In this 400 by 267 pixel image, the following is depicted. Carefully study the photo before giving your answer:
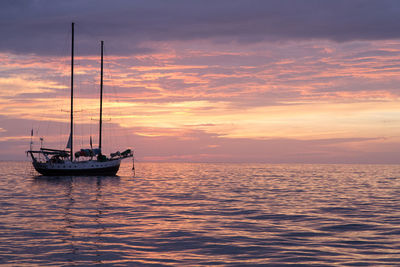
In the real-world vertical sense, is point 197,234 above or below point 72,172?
below

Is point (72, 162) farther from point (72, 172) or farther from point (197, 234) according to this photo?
point (197, 234)

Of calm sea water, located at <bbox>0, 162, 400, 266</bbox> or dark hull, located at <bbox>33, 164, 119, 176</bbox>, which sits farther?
dark hull, located at <bbox>33, 164, 119, 176</bbox>

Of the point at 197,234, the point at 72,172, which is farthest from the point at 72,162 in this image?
the point at 197,234

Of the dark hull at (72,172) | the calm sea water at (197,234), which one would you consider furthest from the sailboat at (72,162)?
the calm sea water at (197,234)

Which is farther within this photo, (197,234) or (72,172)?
(72,172)

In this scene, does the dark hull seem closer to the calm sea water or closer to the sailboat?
the sailboat

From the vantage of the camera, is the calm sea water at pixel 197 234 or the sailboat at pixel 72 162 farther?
the sailboat at pixel 72 162

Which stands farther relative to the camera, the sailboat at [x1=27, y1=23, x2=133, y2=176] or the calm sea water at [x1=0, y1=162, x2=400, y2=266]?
the sailboat at [x1=27, y1=23, x2=133, y2=176]

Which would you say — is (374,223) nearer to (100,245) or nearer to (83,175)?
(100,245)

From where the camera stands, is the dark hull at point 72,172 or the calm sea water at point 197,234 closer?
the calm sea water at point 197,234

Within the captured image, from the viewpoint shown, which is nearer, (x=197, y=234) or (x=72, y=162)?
(x=197, y=234)

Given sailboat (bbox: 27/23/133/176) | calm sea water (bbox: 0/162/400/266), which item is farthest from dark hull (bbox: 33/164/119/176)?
calm sea water (bbox: 0/162/400/266)

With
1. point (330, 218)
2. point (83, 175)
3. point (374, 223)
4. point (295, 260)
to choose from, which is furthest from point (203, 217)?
point (83, 175)

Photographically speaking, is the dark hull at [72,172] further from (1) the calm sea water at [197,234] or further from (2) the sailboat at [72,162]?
(1) the calm sea water at [197,234]
